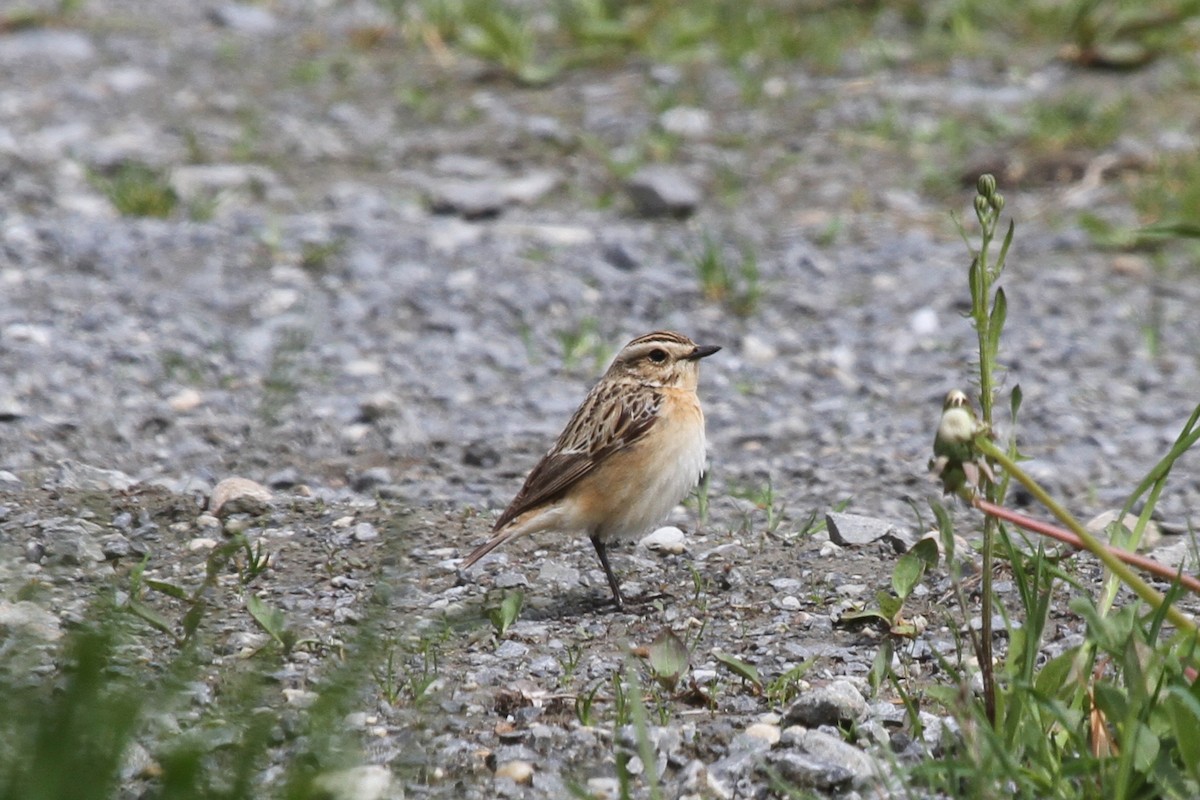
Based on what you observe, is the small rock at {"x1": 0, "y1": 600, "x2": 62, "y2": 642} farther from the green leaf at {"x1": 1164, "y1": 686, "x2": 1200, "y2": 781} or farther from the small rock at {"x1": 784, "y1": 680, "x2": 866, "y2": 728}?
the green leaf at {"x1": 1164, "y1": 686, "x2": 1200, "y2": 781}

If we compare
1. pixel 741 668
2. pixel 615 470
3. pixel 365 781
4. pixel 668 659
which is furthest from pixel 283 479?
pixel 365 781

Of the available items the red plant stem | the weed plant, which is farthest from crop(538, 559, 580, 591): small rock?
the red plant stem

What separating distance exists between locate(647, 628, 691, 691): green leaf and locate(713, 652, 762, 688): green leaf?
0.13m

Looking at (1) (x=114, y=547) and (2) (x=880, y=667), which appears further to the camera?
(1) (x=114, y=547)

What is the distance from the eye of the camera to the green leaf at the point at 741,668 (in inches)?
202

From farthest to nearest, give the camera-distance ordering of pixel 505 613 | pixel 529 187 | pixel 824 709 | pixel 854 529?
pixel 529 187 < pixel 854 529 < pixel 505 613 < pixel 824 709

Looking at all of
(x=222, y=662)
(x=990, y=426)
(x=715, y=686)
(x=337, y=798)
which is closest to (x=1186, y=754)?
(x=990, y=426)

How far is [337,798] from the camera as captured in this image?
356cm

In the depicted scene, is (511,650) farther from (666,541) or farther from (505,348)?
(505,348)

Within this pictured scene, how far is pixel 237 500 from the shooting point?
6766 millimetres

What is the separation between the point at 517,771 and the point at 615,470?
7.47ft

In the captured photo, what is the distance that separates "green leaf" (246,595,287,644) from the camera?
5.23m

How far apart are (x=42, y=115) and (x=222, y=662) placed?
343 inches

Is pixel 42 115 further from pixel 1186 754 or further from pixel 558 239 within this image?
pixel 1186 754
